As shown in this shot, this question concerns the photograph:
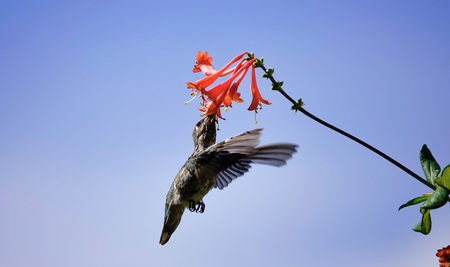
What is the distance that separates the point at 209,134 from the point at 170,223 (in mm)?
830

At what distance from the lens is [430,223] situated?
402cm

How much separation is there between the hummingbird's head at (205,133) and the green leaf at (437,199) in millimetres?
1777

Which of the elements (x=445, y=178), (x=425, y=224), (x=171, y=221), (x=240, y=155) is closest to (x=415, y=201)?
(x=425, y=224)

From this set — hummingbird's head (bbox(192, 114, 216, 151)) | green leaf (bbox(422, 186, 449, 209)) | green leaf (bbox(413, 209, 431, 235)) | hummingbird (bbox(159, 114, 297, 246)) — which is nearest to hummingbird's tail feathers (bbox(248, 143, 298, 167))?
hummingbird (bbox(159, 114, 297, 246))

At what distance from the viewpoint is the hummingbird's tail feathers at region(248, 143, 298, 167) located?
11.3ft

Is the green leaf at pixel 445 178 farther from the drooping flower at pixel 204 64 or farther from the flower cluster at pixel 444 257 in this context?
the drooping flower at pixel 204 64

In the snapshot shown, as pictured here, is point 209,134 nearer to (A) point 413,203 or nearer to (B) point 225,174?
(B) point 225,174

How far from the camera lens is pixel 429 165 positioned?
400 centimetres

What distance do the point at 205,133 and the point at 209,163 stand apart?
1.33 feet

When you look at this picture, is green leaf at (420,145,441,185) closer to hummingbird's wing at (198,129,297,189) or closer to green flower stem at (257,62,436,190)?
green flower stem at (257,62,436,190)

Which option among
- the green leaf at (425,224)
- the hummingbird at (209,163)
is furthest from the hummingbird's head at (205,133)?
the green leaf at (425,224)

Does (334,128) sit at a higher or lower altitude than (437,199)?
higher

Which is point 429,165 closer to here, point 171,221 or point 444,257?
point 444,257

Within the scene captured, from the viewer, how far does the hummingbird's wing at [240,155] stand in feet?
11.5
